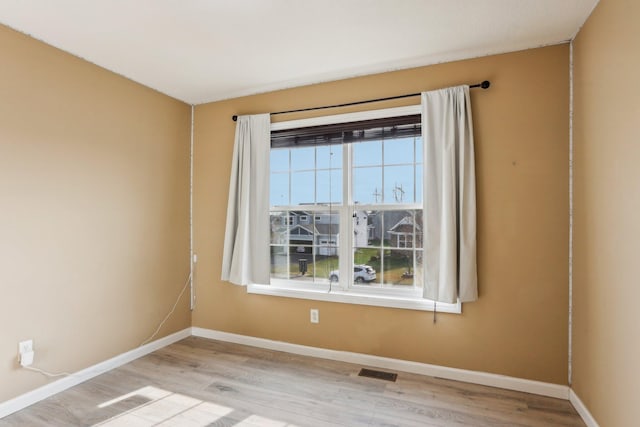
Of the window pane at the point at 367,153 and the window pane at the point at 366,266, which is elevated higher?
the window pane at the point at 367,153

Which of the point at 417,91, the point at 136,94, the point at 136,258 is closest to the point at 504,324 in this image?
the point at 417,91

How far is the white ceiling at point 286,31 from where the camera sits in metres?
2.02

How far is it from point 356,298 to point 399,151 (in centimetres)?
133

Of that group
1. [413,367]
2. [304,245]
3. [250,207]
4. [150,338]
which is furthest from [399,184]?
[150,338]

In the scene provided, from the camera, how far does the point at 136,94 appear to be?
10.1 ft

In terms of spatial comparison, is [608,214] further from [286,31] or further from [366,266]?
[286,31]

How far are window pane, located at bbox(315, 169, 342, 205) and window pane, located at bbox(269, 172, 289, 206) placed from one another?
1.11 feet

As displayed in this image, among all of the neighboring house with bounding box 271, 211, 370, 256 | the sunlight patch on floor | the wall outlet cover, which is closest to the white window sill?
the neighboring house with bounding box 271, 211, 370, 256

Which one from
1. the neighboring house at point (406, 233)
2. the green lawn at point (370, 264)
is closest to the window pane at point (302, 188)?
A: the green lawn at point (370, 264)

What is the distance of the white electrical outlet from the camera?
2260mm

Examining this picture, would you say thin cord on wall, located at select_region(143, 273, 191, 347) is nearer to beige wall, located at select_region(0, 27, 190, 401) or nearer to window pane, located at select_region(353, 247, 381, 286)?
beige wall, located at select_region(0, 27, 190, 401)

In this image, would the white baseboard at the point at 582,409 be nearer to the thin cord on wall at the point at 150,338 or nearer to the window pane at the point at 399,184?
the window pane at the point at 399,184

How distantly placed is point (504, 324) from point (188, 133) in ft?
11.4

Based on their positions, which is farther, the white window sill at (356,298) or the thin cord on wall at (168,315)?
the thin cord on wall at (168,315)
